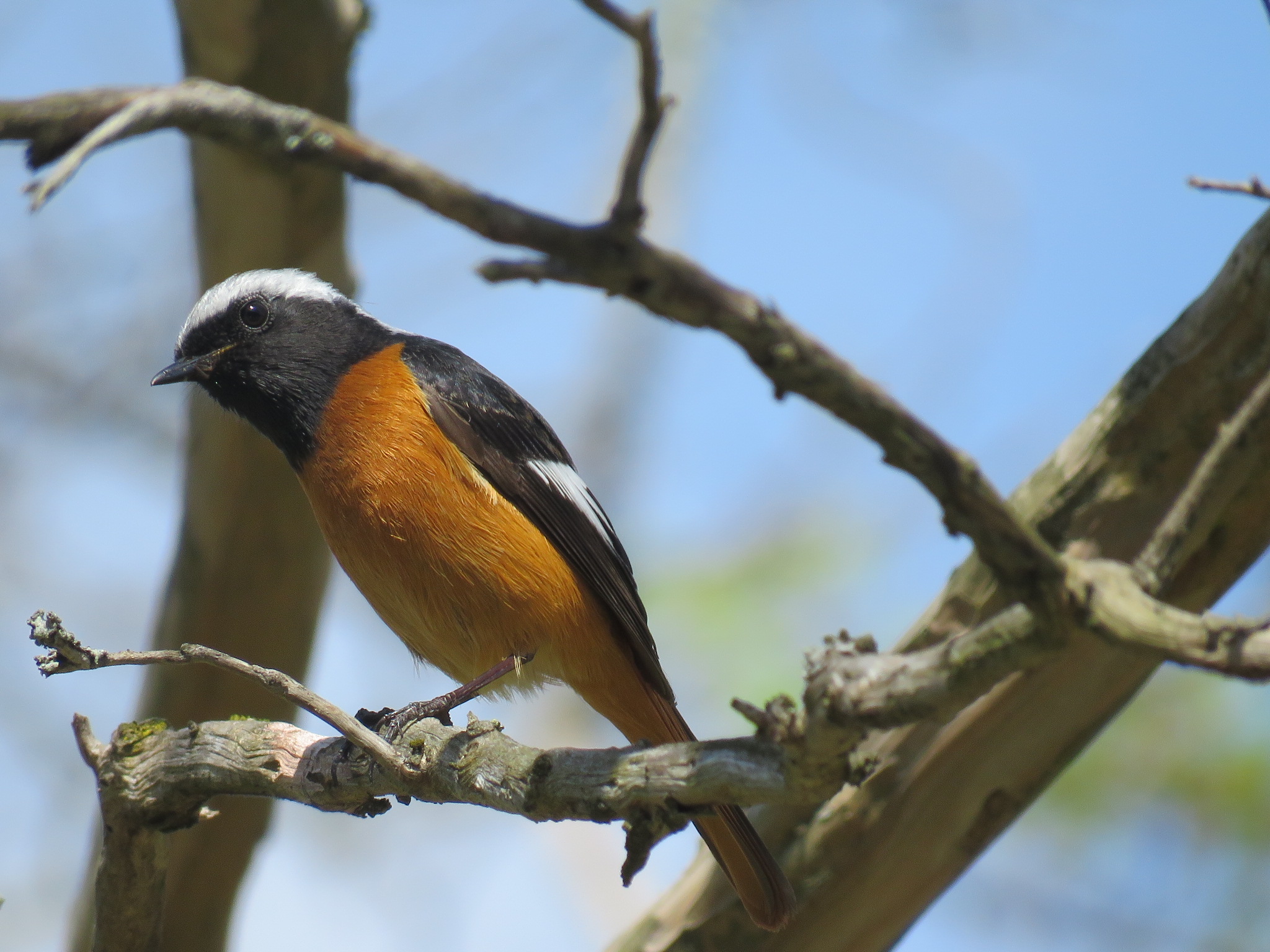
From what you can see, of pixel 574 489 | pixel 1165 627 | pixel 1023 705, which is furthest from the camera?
pixel 574 489

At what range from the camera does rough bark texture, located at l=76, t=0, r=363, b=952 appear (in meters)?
5.10

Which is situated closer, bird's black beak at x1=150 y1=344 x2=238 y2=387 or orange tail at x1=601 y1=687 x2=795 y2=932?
orange tail at x1=601 y1=687 x2=795 y2=932

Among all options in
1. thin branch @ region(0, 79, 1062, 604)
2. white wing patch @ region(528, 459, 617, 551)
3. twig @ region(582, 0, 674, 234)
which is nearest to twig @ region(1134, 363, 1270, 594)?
thin branch @ region(0, 79, 1062, 604)

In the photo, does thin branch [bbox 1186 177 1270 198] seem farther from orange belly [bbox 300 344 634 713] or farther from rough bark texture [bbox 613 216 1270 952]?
orange belly [bbox 300 344 634 713]

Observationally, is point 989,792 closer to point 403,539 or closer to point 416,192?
point 403,539

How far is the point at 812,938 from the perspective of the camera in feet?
12.6

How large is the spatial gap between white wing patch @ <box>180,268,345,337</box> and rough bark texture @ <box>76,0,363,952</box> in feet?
1.44

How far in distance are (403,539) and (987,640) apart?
2.56 metres

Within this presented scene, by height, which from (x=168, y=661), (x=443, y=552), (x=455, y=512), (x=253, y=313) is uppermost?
(x=253, y=313)

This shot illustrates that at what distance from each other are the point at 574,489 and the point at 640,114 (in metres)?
2.83

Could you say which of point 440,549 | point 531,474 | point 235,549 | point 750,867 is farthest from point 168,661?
point 235,549

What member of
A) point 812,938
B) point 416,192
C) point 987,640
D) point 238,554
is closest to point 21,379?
point 238,554

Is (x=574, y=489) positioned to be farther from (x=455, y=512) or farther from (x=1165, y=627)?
(x=1165, y=627)

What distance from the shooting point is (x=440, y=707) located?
3896mm
